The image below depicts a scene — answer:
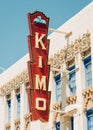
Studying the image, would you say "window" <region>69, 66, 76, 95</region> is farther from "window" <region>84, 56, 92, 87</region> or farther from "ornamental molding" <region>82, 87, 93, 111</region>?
"ornamental molding" <region>82, 87, 93, 111</region>

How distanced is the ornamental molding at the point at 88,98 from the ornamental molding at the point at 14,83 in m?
7.04

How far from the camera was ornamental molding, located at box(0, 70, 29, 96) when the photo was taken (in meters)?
29.7

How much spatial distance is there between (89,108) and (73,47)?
376 centimetres

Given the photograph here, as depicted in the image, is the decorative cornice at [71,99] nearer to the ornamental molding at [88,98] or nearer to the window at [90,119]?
the ornamental molding at [88,98]

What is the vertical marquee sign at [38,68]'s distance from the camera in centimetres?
2339

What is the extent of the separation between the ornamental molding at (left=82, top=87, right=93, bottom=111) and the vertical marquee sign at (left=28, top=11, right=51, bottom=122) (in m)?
1.99

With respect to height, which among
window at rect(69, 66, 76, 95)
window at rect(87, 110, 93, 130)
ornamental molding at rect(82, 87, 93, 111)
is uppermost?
window at rect(69, 66, 76, 95)

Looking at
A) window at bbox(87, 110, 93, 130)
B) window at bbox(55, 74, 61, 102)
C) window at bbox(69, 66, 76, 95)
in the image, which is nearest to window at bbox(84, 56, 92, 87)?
window at bbox(69, 66, 76, 95)

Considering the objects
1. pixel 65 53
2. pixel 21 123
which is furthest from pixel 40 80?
pixel 21 123

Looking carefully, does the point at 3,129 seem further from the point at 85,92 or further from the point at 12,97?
the point at 85,92

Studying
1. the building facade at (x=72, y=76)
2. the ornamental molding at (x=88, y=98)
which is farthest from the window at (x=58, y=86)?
the ornamental molding at (x=88, y=98)

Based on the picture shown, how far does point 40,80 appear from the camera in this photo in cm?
2398

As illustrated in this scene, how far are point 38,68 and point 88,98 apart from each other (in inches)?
129

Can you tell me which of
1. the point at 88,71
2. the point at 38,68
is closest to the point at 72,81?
the point at 88,71
